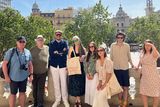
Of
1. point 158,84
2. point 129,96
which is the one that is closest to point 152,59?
point 158,84

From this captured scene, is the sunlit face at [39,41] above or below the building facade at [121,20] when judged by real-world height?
below

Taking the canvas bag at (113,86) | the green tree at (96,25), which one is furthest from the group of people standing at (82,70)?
the green tree at (96,25)

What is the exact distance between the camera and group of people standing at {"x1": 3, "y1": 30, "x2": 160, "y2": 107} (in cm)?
811

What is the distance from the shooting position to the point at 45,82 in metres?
9.23

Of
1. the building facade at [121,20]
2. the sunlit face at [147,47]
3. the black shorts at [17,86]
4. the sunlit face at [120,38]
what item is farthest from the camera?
the building facade at [121,20]

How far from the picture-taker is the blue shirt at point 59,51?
8.82 metres

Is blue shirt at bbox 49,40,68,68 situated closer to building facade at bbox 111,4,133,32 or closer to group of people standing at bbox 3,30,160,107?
group of people standing at bbox 3,30,160,107

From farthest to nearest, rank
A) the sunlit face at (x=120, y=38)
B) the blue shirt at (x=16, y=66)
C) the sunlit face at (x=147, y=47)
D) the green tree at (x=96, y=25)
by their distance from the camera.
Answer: the green tree at (x=96, y=25) < the sunlit face at (x=120, y=38) < the sunlit face at (x=147, y=47) < the blue shirt at (x=16, y=66)

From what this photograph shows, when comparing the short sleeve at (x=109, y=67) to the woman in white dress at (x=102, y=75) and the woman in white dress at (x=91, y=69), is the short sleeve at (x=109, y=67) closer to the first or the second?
the woman in white dress at (x=102, y=75)

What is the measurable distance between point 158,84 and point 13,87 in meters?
3.15

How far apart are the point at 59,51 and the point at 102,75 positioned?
4.09 ft

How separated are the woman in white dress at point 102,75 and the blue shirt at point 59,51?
93cm

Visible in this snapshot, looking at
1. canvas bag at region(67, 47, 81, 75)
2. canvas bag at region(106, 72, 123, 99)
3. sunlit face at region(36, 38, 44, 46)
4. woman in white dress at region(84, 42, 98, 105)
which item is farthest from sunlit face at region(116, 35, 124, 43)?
sunlit face at region(36, 38, 44, 46)

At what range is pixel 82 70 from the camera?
882cm
